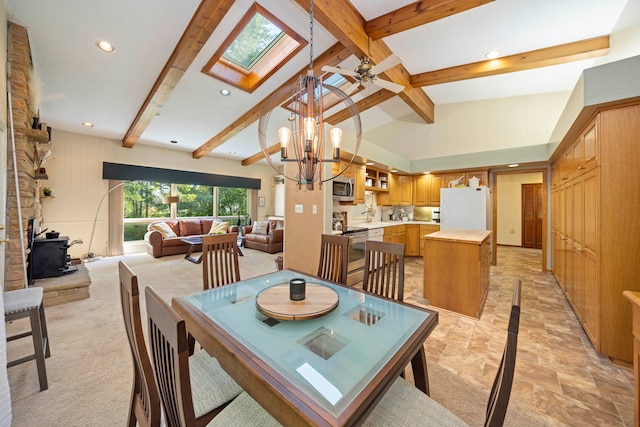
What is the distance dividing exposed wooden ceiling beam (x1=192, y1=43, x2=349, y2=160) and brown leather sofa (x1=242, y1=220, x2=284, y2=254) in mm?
2541

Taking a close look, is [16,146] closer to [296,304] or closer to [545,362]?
[296,304]

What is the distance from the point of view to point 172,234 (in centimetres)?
604

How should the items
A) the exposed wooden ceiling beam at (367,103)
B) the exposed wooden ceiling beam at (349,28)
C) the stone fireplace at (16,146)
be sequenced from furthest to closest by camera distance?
1. the exposed wooden ceiling beam at (367,103)
2. the stone fireplace at (16,146)
3. the exposed wooden ceiling beam at (349,28)

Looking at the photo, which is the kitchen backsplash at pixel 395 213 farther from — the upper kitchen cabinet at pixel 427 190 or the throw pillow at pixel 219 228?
the throw pillow at pixel 219 228

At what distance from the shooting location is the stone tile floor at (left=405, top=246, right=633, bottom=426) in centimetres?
153

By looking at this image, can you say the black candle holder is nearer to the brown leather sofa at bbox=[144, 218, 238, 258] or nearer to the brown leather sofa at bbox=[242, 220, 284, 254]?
the brown leather sofa at bbox=[242, 220, 284, 254]

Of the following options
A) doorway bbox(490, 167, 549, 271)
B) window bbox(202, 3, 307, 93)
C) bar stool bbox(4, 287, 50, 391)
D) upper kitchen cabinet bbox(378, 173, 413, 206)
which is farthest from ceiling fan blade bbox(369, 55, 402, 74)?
doorway bbox(490, 167, 549, 271)

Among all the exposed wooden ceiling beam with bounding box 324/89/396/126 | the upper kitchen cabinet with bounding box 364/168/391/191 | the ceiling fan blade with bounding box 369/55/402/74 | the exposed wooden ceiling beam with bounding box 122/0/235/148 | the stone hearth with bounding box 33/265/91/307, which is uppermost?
the exposed wooden ceiling beam with bounding box 324/89/396/126

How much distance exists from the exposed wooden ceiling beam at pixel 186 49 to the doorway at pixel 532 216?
8421mm

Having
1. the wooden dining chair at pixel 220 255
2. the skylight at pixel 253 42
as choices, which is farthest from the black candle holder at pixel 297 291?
the skylight at pixel 253 42

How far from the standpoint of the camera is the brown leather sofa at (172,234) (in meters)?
5.63

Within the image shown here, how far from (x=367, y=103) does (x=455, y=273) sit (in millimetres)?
3309

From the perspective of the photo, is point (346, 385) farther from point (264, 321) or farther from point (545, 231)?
point (545, 231)

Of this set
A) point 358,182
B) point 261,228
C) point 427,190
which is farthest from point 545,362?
point 261,228
